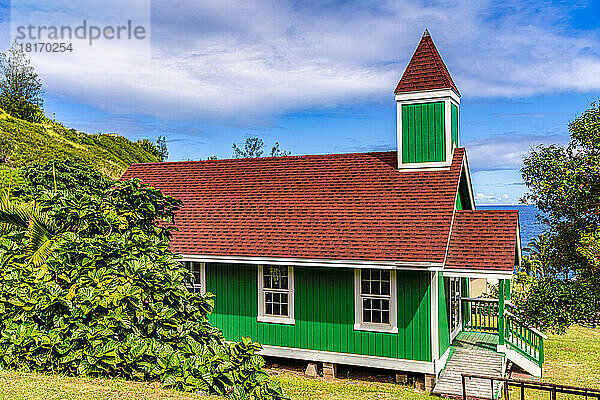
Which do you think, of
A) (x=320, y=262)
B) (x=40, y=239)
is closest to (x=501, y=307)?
(x=320, y=262)

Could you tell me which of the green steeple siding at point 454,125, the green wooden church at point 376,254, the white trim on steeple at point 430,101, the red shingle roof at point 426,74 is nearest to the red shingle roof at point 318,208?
the green wooden church at point 376,254

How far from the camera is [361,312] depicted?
1260 cm

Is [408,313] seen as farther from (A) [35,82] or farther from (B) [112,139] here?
Result: (A) [35,82]

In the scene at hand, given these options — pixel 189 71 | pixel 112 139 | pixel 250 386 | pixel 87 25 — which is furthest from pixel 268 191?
pixel 112 139

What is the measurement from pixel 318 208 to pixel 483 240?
4218 mm

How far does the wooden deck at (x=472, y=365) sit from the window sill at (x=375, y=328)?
1.45 m

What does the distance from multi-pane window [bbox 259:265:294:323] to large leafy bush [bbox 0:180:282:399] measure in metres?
5.25

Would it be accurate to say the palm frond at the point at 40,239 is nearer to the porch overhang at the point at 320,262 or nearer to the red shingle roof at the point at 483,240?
the porch overhang at the point at 320,262

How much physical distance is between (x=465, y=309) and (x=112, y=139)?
250 feet

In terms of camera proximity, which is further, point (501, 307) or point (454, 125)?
point (454, 125)

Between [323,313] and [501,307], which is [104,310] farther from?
[501,307]

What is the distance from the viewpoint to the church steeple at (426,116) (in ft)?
47.9

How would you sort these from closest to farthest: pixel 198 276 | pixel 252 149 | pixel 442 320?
pixel 442 320 → pixel 198 276 → pixel 252 149

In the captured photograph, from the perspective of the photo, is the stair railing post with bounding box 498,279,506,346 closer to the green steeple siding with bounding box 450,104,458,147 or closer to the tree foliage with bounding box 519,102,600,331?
the tree foliage with bounding box 519,102,600,331
